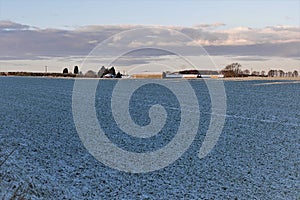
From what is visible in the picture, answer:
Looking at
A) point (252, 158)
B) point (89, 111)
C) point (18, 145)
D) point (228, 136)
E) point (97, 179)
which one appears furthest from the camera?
point (89, 111)

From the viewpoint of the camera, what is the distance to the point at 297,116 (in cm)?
1667

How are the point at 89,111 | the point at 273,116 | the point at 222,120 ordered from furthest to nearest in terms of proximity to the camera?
the point at 89,111 → the point at 273,116 → the point at 222,120

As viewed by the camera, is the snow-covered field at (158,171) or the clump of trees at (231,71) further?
the clump of trees at (231,71)

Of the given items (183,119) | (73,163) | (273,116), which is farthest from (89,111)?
(73,163)

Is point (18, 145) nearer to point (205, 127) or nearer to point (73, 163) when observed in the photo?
Answer: point (73, 163)

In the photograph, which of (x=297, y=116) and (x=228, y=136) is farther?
(x=297, y=116)

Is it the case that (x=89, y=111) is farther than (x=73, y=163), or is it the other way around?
(x=89, y=111)

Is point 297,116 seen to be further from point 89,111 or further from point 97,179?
point 97,179

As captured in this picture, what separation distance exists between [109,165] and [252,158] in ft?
10.2

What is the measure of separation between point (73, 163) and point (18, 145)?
7.82ft

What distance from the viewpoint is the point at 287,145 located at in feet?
36.2

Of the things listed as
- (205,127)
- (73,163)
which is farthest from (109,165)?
(205,127)

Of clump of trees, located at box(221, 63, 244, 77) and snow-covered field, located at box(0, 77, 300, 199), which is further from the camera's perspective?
clump of trees, located at box(221, 63, 244, 77)

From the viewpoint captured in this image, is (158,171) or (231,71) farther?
(231,71)
